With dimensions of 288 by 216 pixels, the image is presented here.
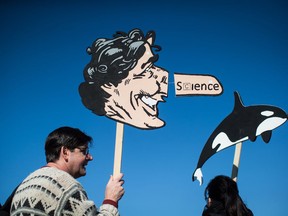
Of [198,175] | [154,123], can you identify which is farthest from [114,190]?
[198,175]

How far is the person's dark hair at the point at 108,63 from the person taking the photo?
314 centimetres

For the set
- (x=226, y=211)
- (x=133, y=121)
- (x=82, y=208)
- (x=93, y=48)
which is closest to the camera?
(x=82, y=208)

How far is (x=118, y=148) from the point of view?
2.92m

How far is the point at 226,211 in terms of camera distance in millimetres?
1979

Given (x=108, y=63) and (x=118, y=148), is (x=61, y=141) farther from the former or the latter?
(x=108, y=63)

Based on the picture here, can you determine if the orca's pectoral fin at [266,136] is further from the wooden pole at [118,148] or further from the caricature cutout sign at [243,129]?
the wooden pole at [118,148]

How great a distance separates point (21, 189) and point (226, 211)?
1214 mm

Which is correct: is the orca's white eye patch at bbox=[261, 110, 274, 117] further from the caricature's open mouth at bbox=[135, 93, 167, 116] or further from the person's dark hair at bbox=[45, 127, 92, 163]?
the person's dark hair at bbox=[45, 127, 92, 163]

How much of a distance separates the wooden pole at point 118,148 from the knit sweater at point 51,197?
1.69 metres

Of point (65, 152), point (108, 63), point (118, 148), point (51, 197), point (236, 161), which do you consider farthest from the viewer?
point (108, 63)

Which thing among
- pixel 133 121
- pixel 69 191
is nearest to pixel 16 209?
pixel 69 191

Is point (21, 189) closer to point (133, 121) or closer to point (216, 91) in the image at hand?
Answer: point (133, 121)

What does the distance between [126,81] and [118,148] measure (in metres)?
0.62

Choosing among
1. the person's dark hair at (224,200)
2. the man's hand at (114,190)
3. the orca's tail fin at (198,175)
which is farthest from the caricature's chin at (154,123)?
the man's hand at (114,190)
